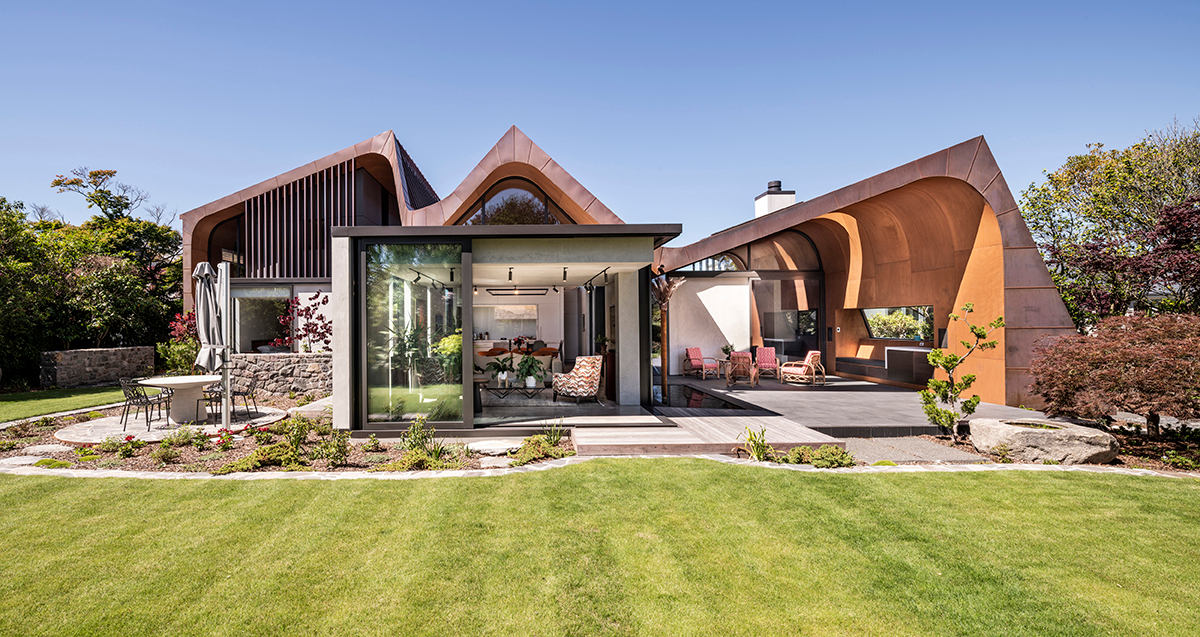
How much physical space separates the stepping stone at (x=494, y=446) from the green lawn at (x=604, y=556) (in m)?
1.24

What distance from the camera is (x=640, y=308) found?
9422 mm

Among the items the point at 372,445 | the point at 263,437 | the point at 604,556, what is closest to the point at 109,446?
the point at 263,437

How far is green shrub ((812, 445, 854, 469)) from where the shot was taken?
19.5 ft

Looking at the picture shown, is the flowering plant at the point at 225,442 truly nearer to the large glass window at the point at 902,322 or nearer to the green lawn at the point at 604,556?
the green lawn at the point at 604,556

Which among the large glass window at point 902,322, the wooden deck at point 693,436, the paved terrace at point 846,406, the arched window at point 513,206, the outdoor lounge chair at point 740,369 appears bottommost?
the paved terrace at point 846,406

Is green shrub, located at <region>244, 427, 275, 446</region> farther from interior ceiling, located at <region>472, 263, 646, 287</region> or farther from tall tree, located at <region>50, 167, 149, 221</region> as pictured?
tall tree, located at <region>50, 167, 149, 221</region>

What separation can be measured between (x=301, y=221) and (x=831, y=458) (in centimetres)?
1677

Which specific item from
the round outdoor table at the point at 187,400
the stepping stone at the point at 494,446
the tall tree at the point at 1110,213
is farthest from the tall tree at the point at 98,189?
the tall tree at the point at 1110,213

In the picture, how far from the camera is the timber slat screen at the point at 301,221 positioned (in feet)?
54.2

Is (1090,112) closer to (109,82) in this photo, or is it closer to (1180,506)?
(1180,506)

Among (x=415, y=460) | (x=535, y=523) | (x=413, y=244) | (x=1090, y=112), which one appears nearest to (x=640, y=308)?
(x=413, y=244)

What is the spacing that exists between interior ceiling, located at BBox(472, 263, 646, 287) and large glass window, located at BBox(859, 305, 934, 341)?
8300mm

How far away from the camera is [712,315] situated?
16156 millimetres

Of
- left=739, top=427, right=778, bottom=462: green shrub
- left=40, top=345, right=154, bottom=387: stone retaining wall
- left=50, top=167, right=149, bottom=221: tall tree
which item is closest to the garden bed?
left=739, top=427, right=778, bottom=462: green shrub
